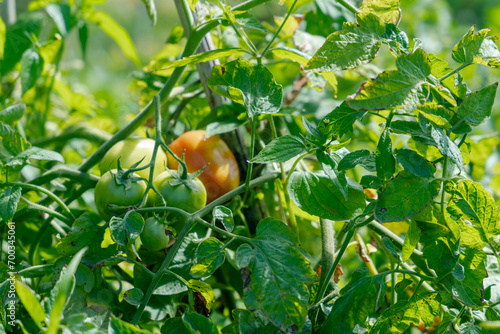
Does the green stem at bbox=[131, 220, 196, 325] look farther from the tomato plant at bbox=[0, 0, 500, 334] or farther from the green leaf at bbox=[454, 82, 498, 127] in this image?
the green leaf at bbox=[454, 82, 498, 127]

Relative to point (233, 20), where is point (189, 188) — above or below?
below

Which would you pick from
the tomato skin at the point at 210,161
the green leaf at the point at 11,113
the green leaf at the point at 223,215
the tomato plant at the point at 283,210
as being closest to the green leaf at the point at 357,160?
the tomato plant at the point at 283,210

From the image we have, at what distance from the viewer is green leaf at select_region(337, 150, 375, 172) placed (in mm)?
346

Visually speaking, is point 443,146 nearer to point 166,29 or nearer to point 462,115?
point 462,115

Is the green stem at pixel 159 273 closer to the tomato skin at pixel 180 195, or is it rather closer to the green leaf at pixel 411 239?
the tomato skin at pixel 180 195

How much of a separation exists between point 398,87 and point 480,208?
0.43 feet

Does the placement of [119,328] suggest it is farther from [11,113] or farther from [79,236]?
[11,113]

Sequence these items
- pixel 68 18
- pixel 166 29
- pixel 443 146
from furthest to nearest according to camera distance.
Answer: pixel 166 29
pixel 68 18
pixel 443 146

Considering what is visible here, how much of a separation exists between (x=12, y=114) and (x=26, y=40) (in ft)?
0.76

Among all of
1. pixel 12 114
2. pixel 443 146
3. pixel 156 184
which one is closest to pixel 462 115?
pixel 443 146

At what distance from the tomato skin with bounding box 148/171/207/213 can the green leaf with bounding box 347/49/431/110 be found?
17 cm

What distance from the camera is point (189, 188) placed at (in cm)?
41

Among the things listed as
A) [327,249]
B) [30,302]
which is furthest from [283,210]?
[30,302]

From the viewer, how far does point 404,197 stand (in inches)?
13.3
